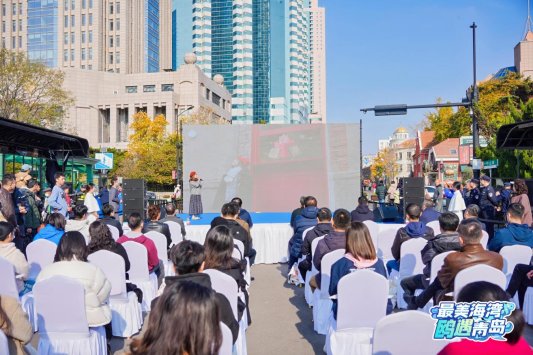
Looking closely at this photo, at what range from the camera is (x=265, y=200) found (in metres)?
16.8

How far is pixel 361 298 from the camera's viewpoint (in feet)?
10.8

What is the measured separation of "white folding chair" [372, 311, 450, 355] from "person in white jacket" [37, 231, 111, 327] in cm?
212

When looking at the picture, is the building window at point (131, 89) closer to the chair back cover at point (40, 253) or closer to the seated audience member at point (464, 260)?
the chair back cover at point (40, 253)

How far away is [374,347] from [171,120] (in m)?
53.4

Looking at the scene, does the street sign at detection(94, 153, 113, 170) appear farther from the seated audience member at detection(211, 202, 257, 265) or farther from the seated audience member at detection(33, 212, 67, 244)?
the seated audience member at detection(33, 212, 67, 244)

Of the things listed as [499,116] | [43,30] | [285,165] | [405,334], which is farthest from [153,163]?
[43,30]

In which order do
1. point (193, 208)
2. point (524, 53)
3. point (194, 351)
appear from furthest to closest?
1. point (524, 53)
2. point (193, 208)
3. point (194, 351)

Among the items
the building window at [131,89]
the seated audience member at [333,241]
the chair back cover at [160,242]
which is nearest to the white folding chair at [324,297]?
the seated audience member at [333,241]

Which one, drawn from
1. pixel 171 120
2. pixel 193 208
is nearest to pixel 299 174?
pixel 193 208

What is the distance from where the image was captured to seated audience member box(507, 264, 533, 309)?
462 cm

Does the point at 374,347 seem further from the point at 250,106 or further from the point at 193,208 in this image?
the point at 250,106

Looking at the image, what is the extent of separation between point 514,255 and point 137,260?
13.6 feet

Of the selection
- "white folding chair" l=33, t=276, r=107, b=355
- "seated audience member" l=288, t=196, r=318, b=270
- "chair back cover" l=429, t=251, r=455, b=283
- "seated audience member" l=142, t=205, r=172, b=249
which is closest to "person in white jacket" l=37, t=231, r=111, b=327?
"white folding chair" l=33, t=276, r=107, b=355

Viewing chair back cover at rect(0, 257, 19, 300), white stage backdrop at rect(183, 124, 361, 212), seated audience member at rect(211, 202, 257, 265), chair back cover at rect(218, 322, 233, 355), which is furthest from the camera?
white stage backdrop at rect(183, 124, 361, 212)
